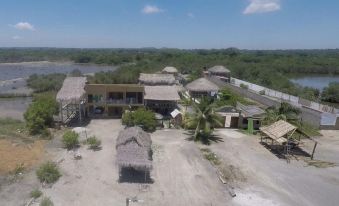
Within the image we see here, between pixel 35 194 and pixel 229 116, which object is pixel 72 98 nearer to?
pixel 35 194

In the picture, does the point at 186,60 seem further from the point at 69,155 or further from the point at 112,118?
the point at 69,155

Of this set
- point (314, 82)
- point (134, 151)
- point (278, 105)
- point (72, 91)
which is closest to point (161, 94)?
point (72, 91)

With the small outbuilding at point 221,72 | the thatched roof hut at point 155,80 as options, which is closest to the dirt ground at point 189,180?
the thatched roof hut at point 155,80

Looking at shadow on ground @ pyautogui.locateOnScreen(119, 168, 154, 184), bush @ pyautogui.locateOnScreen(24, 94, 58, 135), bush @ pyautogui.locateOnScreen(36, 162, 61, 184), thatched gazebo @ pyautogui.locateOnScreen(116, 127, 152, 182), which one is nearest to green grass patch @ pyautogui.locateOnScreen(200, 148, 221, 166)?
thatched gazebo @ pyautogui.locateOnScreen(116, 127, 152, 182)

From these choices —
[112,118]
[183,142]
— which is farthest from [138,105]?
[183,142]

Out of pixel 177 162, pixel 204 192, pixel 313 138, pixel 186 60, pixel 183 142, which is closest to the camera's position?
pixel 204 192

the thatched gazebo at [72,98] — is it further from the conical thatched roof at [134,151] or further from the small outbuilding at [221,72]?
the small outbuilding at [221,72]

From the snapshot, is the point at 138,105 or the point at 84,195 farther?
the point at 138,105
